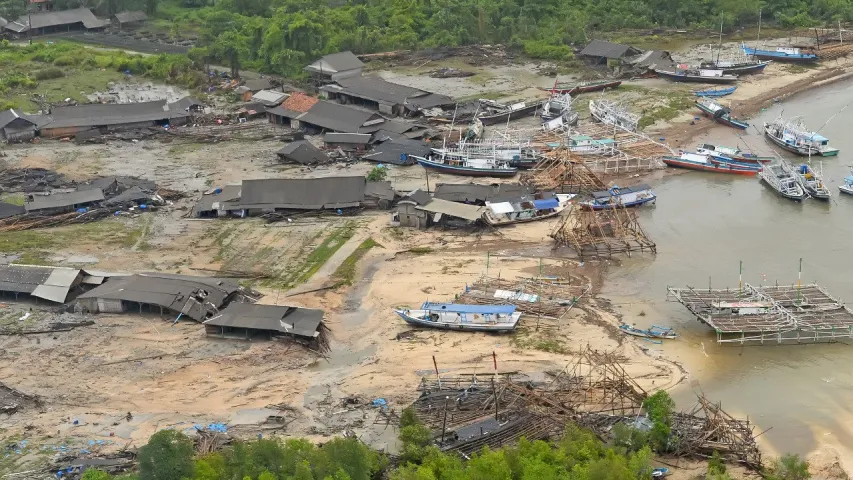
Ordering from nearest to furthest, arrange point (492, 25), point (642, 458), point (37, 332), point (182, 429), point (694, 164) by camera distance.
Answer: point (642, 458) < point (182, 429) < point (37, 332) < point (694, 164) < point (492, 25)

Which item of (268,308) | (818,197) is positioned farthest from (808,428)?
(818,197)

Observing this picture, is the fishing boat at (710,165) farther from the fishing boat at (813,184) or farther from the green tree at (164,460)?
the green tree at (164,460)

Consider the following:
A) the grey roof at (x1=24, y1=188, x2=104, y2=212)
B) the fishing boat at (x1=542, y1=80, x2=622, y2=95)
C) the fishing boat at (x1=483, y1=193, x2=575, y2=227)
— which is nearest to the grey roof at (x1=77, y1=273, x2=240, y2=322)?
the grey roof at (x1=24, y1=188, x2=104, y2=212)

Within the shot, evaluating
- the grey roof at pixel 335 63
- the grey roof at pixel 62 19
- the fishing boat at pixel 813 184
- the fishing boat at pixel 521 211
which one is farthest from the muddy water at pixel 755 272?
the grey roof at pixel 62 19

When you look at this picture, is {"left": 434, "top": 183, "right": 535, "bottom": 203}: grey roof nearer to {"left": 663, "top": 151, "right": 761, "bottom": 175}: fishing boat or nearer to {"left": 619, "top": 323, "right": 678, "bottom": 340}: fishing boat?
{"left": 663, "top": 151, "right": 761, "bottom": 175}: fishing boat

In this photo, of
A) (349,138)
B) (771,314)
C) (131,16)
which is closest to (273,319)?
(771,314)

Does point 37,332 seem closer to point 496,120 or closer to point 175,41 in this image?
point 496,120
